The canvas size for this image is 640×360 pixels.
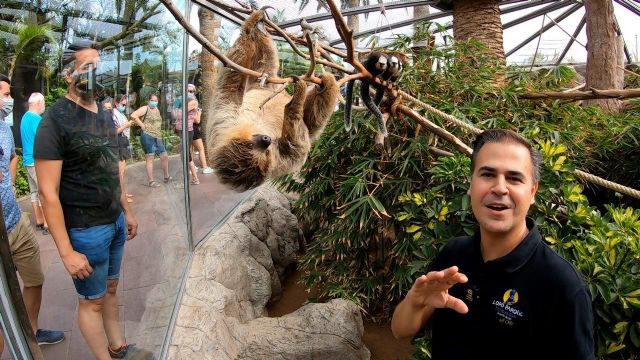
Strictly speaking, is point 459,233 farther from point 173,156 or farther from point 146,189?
point 173,156

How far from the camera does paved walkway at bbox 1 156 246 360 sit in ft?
4.50

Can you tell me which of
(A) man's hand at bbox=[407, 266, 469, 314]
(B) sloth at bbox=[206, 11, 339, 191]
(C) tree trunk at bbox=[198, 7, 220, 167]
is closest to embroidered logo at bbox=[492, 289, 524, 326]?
(A) man's hand at bbox=[407, 266, 469, 314]

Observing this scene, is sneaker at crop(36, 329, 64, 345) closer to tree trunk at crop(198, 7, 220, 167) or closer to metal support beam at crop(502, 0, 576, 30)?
tree trunk at crop(198, 7, 220, 167)

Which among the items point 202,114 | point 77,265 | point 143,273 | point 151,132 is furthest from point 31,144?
point 202,114

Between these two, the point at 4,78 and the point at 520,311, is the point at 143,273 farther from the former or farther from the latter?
the point at 520,311

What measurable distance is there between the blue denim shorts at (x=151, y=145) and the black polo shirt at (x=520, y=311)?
70.8 inches

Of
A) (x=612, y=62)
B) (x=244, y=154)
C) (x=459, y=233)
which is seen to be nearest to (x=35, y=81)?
(x=244, y=154)

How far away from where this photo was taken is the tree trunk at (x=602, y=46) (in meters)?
4.35

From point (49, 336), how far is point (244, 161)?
6.77 ft

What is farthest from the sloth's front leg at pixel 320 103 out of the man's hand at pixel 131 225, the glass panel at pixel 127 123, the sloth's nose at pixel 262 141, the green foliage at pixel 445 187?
the man's hand at pixel 131 225

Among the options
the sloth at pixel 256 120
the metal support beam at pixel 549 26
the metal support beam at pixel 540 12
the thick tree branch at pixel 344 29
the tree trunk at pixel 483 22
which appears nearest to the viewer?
the thick tree branch at pixel 344 29

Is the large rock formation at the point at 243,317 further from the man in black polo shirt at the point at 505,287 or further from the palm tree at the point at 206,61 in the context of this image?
the man in black polo shirt at the point at 505,287

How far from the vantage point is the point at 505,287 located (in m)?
1.17

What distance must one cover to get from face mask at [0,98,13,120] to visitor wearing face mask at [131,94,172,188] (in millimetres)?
925
